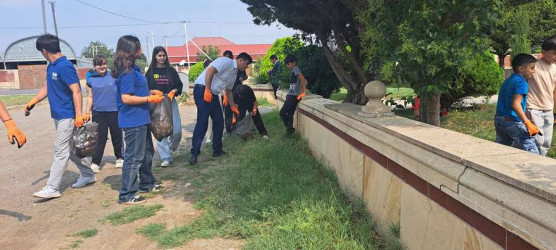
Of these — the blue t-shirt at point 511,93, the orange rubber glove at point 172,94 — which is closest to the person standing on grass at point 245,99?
the orange rubber glove at point 172,94

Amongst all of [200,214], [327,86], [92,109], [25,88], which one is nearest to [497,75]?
[327,86]

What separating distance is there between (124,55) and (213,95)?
6.02 feet

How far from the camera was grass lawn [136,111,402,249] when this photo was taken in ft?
9.49

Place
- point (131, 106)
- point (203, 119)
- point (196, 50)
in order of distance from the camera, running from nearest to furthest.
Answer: point (131, 106) → point (203, 119) → point (196, 50)

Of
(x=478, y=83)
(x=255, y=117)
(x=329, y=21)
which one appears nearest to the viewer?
(x=329, y=21)

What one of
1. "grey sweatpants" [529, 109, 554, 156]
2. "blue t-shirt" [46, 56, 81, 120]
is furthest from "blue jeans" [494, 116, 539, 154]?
"blue t-shirt" [46, 56, 81, 120]

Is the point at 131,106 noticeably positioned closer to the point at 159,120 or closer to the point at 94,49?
the point at 159,120

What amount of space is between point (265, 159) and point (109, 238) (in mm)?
2087

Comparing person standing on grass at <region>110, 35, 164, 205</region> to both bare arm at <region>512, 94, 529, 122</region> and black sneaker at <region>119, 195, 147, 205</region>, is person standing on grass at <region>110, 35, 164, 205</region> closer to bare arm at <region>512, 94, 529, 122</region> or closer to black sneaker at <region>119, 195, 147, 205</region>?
black sneaker at <region>119, 195, 147, 205</region>

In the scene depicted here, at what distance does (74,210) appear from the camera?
13.4 feet

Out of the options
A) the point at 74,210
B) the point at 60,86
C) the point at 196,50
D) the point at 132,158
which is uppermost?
the point at 196,50

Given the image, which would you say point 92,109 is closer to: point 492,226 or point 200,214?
point 200,214

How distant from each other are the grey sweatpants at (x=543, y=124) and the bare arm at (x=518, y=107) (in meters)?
0.27

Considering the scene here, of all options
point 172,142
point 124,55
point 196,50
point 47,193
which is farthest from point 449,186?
point 196,50
